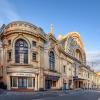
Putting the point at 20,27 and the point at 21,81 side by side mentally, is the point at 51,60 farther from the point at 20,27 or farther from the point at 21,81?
the point at 20,27

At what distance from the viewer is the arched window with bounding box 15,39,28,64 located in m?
41.8

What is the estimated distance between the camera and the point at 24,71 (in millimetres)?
41125

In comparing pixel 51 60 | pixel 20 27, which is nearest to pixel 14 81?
pixel 20 27

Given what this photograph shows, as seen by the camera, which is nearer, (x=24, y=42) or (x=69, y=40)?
(x=24, y=42)

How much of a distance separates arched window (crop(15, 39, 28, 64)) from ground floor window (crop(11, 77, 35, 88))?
10.8ft

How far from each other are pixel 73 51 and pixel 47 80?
22650mm

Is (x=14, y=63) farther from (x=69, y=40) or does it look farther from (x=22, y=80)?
(x=69, y=40)

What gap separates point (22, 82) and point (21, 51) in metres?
5.96

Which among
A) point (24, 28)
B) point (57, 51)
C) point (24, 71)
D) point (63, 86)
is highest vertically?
point (24, 28)

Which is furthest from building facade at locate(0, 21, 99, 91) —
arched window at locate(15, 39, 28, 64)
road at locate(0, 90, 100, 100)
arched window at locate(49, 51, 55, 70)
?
road at locate(0, 90, 100, 100)

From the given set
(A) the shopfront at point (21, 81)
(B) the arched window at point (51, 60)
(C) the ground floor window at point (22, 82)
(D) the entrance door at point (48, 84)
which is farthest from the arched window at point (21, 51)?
(B) the arched window at point (51, 60)

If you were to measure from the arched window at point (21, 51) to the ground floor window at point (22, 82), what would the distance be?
3.29 metres

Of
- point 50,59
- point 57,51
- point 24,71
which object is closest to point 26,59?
point 24,71

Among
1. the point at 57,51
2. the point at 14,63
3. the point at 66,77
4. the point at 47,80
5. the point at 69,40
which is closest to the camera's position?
the point at 14,63
